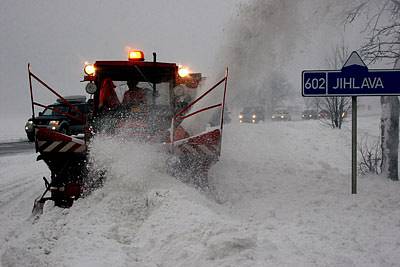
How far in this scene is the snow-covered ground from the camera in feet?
11.9

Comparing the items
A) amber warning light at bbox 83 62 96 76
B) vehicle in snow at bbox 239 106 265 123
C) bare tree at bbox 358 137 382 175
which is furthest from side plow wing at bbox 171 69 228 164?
vehicle in snow at bbox 239 106 265 123

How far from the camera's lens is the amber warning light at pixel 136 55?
716cm

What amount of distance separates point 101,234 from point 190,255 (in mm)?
1335

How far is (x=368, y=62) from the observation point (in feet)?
28.9

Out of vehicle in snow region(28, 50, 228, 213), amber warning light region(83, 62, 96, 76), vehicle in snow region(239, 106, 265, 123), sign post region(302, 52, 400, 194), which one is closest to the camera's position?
sign post region(302, 52, 400, 194)

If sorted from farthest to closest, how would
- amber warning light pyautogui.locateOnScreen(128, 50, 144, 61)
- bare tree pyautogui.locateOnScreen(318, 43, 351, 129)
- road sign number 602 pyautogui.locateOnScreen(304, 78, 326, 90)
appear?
bare tree pyautogui.locateOnScreen(318, 43, 351, 129) → amber warning light pyautogui.locateOnScreen(128, 50, 144, 61) → road sign number 602 pyautogui.locateOnScreen(304, 78, 326, 90)

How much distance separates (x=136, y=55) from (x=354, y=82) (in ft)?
12.6

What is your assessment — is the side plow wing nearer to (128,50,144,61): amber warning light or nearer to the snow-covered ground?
the snow-covered ground

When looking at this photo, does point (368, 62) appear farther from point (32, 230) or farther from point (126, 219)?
point (32, 230)

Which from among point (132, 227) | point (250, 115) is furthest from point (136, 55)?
point (250, 115)

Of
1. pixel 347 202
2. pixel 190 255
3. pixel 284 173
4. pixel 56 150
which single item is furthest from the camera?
pixel 284 173

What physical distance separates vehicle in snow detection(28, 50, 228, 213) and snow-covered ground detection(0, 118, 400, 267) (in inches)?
17.5

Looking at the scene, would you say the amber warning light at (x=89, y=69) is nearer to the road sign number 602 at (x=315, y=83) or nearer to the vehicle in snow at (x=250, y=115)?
the road sign number 602 at (x=315, y=83)

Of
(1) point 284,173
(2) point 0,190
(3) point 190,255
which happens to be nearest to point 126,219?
(3) point 190,255
